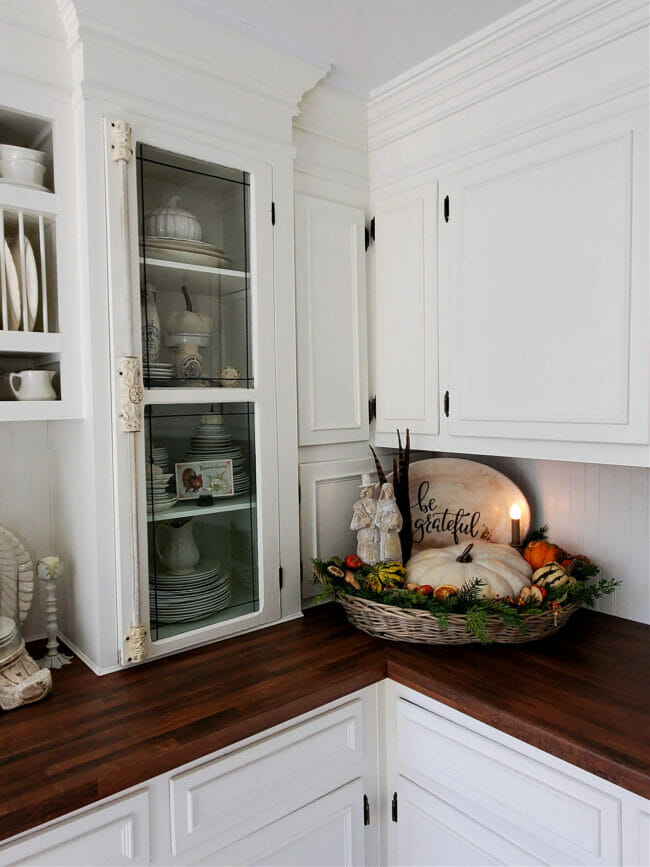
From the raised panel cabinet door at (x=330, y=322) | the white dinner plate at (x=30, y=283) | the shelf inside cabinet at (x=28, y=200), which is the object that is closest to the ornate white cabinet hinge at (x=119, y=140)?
the shelf inside cabinet at (x=28, y=200)

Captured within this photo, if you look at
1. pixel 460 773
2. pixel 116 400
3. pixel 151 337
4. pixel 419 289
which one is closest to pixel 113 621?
pixel 116 400

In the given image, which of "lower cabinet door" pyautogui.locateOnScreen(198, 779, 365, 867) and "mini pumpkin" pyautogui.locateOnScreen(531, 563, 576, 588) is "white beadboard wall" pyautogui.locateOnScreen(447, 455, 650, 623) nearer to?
"mini pumpkin" pyautogui.locateOnScreen(531, 563, 576, 588)

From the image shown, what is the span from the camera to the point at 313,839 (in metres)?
1.42

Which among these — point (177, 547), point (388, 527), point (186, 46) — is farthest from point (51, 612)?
point (186, 46)

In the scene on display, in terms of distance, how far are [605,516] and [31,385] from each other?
1543 millimetres

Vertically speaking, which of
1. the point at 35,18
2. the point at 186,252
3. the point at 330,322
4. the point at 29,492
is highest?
the point at 35,18

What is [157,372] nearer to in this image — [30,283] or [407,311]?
[30,283]

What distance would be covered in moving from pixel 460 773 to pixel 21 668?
3.24ft

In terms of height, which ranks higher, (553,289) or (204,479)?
(553,289)

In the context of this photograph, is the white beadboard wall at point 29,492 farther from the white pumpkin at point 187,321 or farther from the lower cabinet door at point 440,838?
the lower cabinet door at point 440,838

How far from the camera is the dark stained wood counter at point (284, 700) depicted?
1114 millimetres

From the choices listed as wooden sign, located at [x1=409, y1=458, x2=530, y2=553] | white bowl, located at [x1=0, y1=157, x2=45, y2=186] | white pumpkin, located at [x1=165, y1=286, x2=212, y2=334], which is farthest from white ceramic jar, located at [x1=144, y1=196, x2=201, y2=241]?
wooden sign, located at [x1=409, y1=458, x2=530, y2=553]

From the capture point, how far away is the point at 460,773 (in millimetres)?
1385

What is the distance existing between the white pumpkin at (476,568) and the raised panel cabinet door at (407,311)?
1.17ft
